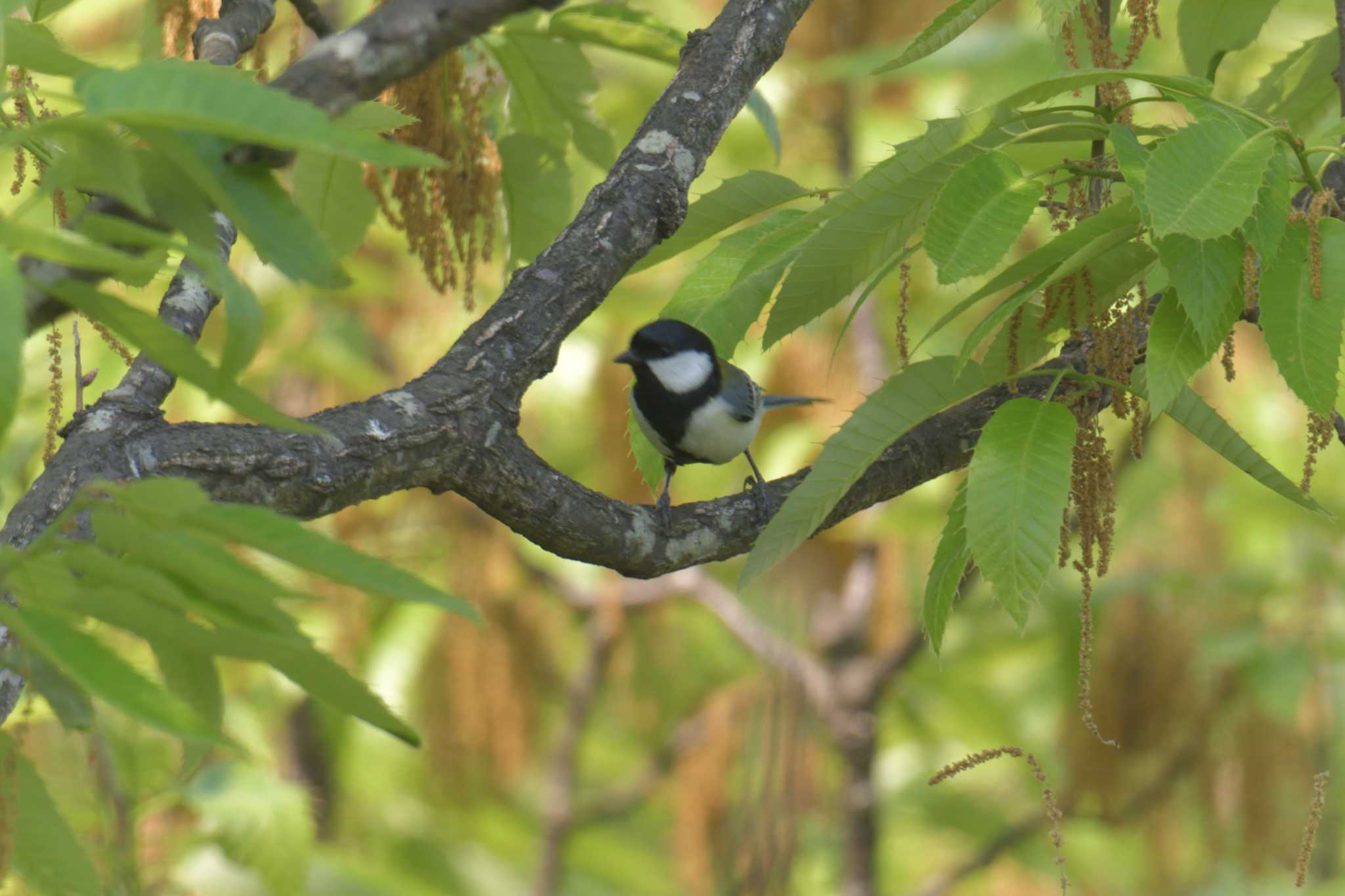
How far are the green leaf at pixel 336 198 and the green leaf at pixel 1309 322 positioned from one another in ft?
6.81

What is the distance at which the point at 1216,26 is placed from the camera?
116 inches

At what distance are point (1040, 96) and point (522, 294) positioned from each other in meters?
0.89

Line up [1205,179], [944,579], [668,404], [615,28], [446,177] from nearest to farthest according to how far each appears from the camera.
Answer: [1205,179], [944,579], [446,177], [615,28], [668,404]

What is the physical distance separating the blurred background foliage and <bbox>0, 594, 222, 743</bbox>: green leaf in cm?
286

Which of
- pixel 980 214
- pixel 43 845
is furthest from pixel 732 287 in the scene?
pixel 43 845

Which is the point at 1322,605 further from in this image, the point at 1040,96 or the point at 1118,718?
the point at 1040,96

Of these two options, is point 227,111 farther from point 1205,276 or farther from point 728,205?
point 728,205

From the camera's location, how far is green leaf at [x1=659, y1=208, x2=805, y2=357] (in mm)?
2365

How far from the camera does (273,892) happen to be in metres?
4.19

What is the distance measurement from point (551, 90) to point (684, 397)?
2.95ft

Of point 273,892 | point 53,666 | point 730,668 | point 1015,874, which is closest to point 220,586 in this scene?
point 53,666

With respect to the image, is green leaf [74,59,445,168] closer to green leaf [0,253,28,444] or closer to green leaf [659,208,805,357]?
green leaf [0,253,28,444]

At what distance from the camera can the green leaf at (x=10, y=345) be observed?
1029mm

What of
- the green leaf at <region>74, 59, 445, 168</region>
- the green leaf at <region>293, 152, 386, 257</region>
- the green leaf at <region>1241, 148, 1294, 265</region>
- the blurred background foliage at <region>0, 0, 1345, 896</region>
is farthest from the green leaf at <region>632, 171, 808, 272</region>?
the blurred background foliage at <region>0, 0, 1345, 896</region>
